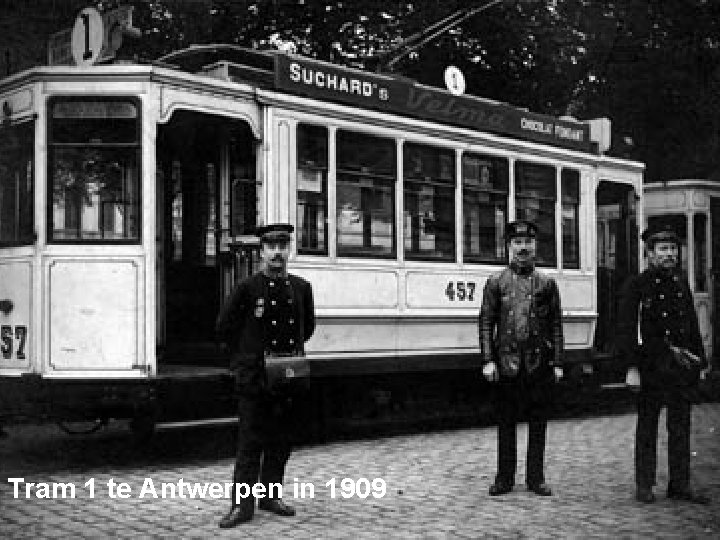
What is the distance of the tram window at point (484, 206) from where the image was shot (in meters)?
10.9

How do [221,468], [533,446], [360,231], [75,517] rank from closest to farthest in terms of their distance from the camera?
[75,517] → [533,446] → [221,468] → [360,231]

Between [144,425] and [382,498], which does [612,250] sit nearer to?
[144,425]

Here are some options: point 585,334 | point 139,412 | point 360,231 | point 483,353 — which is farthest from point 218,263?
point 585,334

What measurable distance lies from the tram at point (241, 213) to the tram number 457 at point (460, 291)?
2cm

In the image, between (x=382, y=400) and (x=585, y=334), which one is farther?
(x=585, y=334)

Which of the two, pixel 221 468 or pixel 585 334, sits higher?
pixel 585 334

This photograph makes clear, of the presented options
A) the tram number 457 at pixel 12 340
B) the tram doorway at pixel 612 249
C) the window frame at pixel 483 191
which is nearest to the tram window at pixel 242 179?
the tram number 457 at pixel 12 340

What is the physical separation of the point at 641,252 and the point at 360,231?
5.27m

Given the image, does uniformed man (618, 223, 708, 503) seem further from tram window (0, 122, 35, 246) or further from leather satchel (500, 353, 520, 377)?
tram window (0, 122, 35, 246)

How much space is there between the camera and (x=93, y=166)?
8.24m

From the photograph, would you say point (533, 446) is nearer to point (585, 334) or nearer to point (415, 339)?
point (415, 339)

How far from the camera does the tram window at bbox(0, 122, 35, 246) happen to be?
8.29 meters

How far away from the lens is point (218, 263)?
9.80 metres

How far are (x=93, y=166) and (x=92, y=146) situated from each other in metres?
0.16
